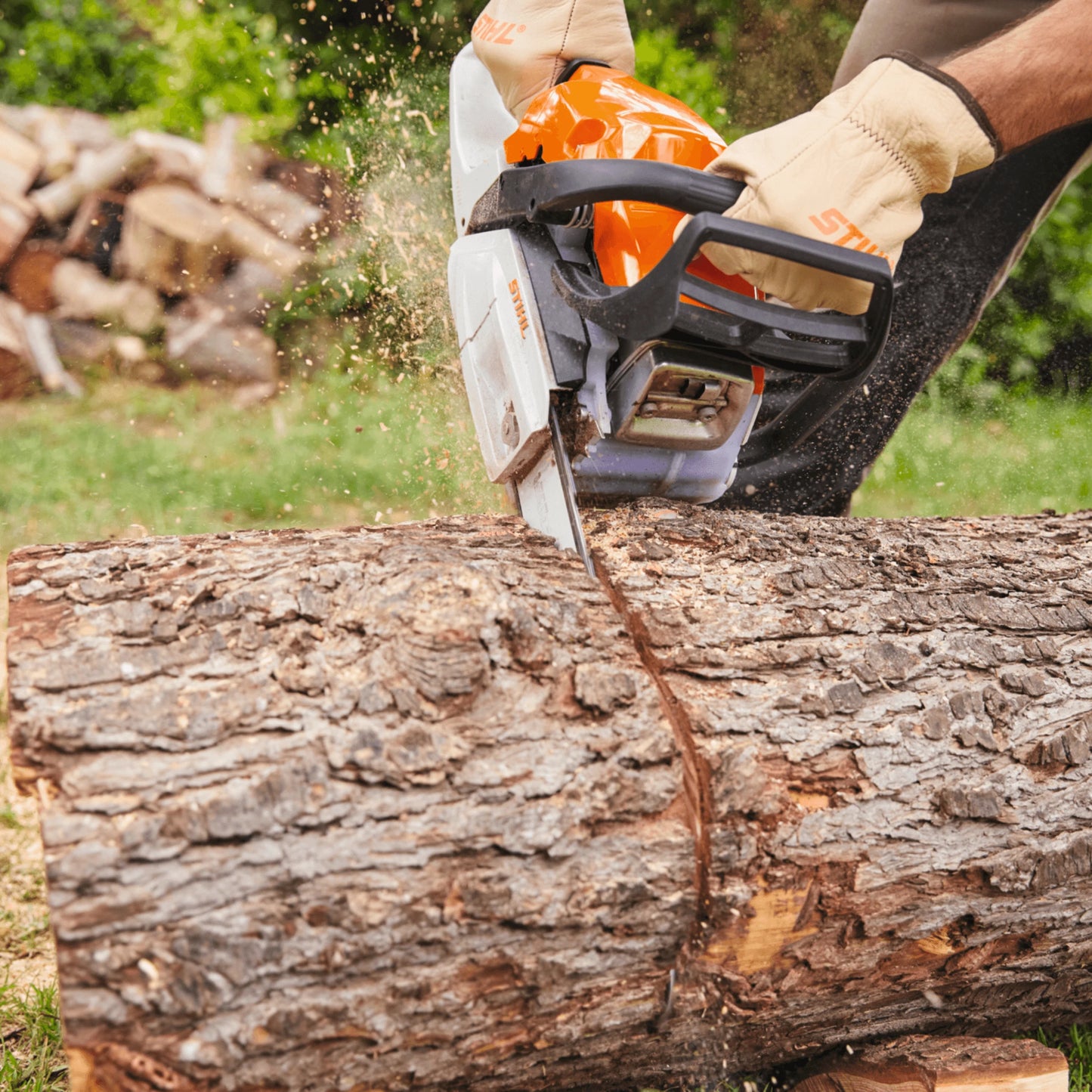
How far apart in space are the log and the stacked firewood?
7.80 ft

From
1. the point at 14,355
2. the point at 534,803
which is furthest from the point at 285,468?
the point at 534,803

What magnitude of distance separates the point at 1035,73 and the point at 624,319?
2.67 ft

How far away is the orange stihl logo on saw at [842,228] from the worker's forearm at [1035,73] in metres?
0.31

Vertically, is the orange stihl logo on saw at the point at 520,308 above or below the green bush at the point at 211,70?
below

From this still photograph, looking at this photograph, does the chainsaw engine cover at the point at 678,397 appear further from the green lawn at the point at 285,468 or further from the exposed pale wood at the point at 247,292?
the exposed pale wood at the point at 247,292

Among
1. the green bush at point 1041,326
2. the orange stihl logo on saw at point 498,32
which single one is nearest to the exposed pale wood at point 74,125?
the orange stihl logo on saw at point 498,32

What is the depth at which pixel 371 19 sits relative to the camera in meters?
3.60

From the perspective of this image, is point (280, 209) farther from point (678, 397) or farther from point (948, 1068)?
point (948, 1068)

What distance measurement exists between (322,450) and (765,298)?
202 cm

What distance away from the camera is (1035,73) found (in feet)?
4.75

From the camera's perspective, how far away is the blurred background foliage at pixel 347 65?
3377mm

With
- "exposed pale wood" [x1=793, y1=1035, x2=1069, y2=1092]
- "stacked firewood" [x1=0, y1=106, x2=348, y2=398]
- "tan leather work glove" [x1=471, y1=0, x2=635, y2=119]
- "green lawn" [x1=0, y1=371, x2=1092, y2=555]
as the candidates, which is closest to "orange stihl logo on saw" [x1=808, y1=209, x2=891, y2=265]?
"tan leather work glove" [x1=471, y1=0, x2=635, y2=119]

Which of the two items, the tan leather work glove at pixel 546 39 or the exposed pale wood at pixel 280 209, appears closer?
the tan leather work glove at pixel 546 39

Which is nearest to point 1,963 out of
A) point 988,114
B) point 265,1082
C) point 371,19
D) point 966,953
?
point 265,1082
